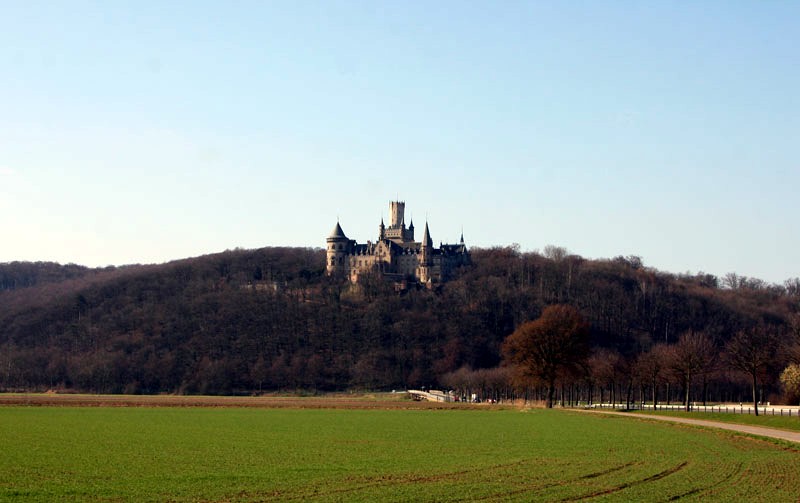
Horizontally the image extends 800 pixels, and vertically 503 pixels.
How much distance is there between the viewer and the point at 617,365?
346ft

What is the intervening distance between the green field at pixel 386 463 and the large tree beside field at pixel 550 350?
3276 centimetres

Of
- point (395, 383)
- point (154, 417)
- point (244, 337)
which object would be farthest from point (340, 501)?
point (244, 337)

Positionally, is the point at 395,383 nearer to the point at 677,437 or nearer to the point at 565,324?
the point at 565,324

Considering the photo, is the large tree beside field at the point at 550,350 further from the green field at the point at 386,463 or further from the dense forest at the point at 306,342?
the dense forest at the point at 306,342

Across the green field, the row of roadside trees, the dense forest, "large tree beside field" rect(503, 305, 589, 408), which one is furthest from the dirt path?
the dense forest

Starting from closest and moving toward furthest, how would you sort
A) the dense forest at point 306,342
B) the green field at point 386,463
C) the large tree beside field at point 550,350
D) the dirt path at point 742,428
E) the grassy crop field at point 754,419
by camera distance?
the green field at point 386,463, the dirt path at point 742,428, the grassy crop field at point 754,419, the large tree beside field at point 550,350, the dense forest at point 306,342

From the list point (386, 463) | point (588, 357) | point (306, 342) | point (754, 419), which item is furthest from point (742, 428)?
point (306, 342)

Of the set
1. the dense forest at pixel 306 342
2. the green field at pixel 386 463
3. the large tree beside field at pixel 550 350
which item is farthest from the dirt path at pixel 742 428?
the dense forest at pixel 306 342

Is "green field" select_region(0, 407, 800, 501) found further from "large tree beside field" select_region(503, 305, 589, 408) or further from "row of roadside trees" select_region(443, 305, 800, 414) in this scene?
"large tree beside field" select_region(503, 305, 589, 408)

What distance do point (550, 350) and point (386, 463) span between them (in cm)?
5765

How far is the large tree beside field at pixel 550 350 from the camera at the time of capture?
9288 cm

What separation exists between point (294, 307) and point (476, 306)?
33834 mm

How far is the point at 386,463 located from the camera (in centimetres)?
3728

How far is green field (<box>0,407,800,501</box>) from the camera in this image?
29.7 metres
